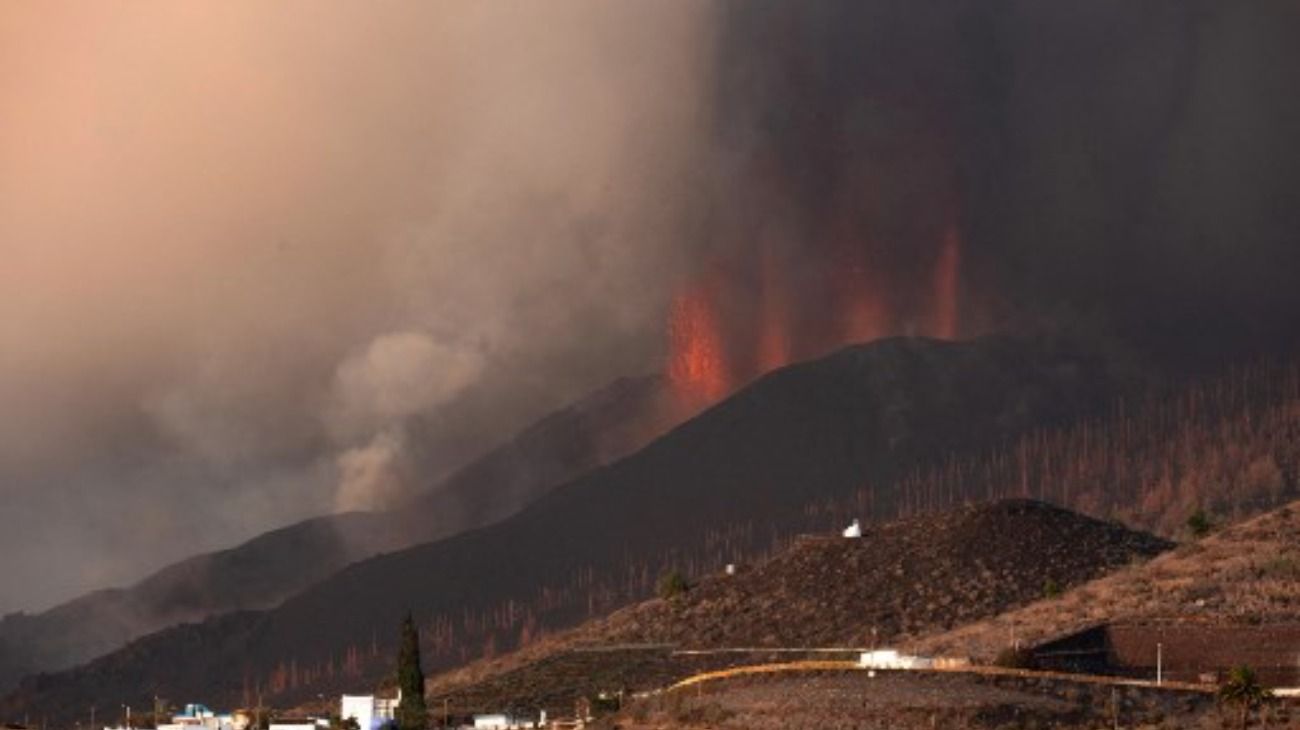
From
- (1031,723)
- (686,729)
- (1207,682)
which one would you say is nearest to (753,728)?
(686,729)

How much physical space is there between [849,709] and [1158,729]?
22.5 m

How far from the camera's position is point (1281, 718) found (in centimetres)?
18225

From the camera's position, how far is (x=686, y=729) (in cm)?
19925

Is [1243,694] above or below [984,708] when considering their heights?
below

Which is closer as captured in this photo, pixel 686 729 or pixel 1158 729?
pixel 1158 729

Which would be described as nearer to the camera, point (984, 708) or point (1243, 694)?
point (1243, 694)

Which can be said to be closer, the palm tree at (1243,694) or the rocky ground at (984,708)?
the palm tree at (1243,694)

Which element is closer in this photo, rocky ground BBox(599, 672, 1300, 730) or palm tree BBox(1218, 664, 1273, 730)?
palm tree BBox(1218, 664, 1273, 730)

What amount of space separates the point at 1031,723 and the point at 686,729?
27520 mm

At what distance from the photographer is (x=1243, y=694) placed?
181m

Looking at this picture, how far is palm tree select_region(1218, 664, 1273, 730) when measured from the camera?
592 ft

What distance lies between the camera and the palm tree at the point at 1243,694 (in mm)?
180500

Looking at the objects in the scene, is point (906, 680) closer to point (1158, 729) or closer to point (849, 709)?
point (849, 709)

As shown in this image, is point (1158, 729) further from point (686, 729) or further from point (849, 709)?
point (686, 729)
